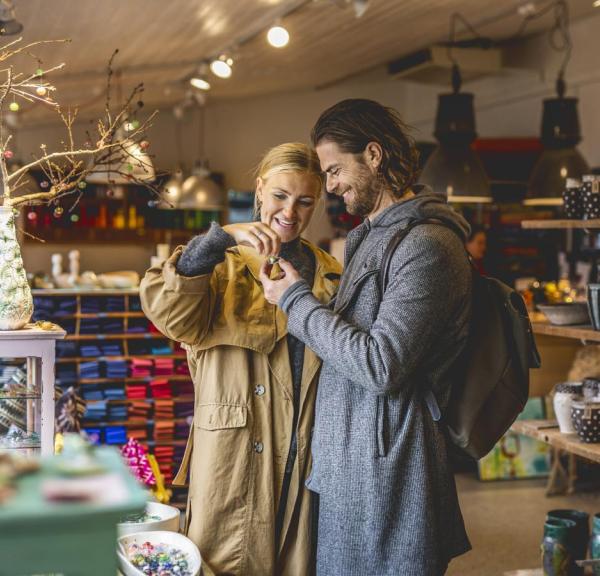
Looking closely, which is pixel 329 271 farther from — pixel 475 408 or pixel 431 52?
pixel 431 52

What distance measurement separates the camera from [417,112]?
12461mm

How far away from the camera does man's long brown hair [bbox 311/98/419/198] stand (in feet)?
7.18

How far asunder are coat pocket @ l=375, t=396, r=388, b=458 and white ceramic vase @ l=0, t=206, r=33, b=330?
1018mm

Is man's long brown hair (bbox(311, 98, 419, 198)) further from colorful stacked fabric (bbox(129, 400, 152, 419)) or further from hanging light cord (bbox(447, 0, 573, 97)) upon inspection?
hanging light cord (bbox(447, 0, 573, 97))

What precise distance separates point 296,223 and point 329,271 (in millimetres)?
191

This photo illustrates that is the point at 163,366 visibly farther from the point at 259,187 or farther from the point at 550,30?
the point at 550,30

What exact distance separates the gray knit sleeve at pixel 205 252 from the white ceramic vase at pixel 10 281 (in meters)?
0.51

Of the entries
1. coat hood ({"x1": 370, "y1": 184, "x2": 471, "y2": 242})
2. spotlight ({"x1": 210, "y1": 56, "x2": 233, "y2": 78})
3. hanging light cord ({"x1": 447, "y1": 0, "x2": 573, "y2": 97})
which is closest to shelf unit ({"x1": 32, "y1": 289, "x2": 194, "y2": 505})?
spotlight ({"x1": 210, "y1": 56, "x2": 233, "y2": 78})

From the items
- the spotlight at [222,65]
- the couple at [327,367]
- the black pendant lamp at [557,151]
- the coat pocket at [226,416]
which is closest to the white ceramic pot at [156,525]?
the couple at [327,367]

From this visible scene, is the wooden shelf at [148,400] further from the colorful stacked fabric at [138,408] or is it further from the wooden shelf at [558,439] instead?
the wooden shelf at [558,439]

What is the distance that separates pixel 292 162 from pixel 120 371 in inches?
176

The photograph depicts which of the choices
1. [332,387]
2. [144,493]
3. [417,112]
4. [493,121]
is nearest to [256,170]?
[332,387]

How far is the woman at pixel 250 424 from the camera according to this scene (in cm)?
233

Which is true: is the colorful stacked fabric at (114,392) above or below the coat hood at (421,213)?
below
